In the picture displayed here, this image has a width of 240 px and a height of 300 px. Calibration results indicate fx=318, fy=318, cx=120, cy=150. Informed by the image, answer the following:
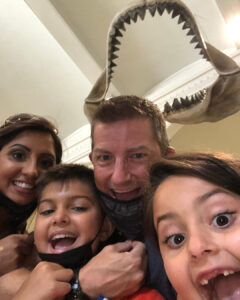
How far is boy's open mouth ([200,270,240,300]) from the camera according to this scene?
499mm

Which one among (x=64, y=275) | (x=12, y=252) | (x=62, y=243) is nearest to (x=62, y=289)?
(x=64, y=275)

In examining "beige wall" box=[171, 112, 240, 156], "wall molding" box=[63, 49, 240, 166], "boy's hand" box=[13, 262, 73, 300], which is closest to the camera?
"boy's hand" box=[13, 262, 73, 300]

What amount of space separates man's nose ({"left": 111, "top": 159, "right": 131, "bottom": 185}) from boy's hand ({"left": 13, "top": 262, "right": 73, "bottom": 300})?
10.1 inches

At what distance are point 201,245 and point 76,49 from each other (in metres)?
1.59

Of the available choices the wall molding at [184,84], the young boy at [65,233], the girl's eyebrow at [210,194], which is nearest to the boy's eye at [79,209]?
the young boy at [65,233]

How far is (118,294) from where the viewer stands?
0.73 metres

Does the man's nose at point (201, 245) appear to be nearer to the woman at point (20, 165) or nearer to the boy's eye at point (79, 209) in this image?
A: the boy's eye at point (79, 209)

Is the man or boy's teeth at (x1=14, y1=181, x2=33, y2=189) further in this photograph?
boy's teeth at (x1=14, y1=181, x2=33, y2=189)

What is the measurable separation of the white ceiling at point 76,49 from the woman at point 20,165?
2.70ft

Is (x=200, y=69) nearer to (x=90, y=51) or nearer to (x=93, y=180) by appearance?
(x=90, y=51)

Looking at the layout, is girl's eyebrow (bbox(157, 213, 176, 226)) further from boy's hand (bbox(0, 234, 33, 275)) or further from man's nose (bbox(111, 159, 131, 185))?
boy's hand (bbox(0, 234, 33, 275))

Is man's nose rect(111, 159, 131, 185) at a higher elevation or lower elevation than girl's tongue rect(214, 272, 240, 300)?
higher

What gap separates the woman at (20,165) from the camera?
1138 millimetres

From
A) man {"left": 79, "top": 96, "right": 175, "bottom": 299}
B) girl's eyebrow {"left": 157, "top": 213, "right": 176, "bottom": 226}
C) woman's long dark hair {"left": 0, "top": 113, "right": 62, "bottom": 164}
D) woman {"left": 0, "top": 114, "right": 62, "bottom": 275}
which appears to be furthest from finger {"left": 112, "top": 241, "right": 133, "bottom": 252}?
woman's long dark hair {"left": 0, "top": 113, "right": 62, "bottom": 164}
